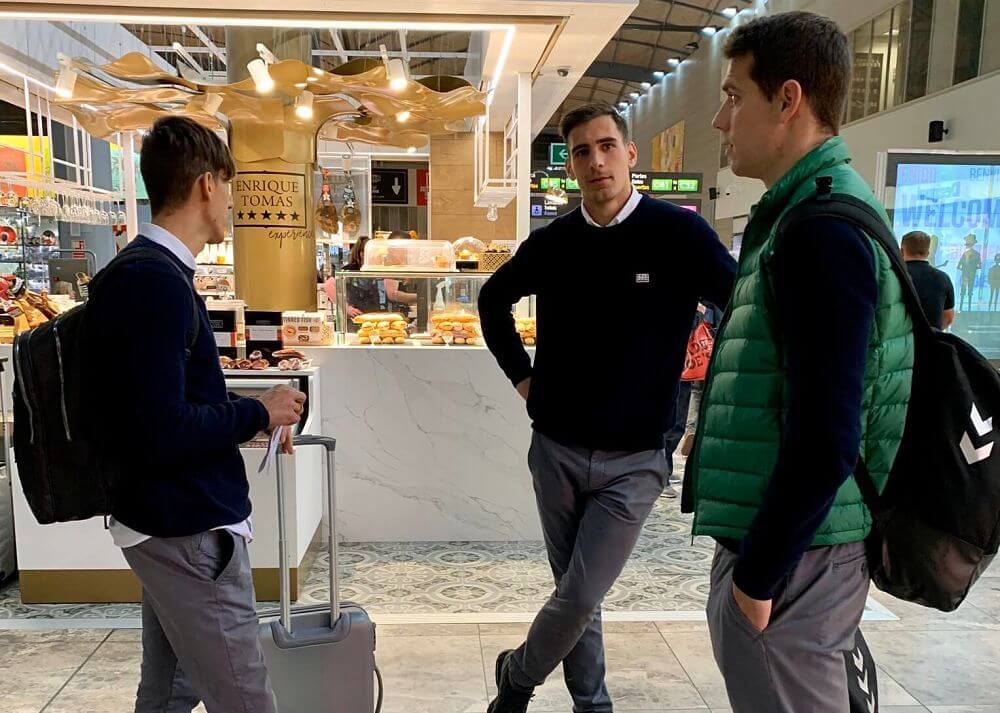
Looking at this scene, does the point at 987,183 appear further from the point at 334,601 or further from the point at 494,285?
the point at 334,601

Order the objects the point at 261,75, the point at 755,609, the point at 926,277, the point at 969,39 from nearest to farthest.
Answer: the point at 755,609
the point at 261,75
the point at 926,277
the point at 969,39

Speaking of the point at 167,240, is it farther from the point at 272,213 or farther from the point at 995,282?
the point at 995,282

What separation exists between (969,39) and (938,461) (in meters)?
11.5

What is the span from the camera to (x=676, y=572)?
162 inches

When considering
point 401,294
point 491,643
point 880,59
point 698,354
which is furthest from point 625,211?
point 880,59

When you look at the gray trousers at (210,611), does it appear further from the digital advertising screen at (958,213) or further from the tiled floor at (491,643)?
the digital advertising screen at (958,213)

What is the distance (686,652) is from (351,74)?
10.4 ft

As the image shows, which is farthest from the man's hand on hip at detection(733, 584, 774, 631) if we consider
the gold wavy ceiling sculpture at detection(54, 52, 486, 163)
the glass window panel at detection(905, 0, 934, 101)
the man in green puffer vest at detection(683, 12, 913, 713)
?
the glass window panel at detection(905, 0, 934, 101)

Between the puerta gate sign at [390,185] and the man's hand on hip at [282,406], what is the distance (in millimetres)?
14307

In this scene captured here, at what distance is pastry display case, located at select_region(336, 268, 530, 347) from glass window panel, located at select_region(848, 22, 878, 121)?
1149cm

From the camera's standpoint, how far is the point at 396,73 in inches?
149

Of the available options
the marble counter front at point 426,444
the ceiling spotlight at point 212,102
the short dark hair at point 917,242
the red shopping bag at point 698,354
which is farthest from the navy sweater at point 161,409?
the short dark hair at point 917,242

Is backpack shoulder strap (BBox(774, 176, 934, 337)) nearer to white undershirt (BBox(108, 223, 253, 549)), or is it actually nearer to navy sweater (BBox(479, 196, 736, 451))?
navy sweater (BBox(479, 196, 736, 451))

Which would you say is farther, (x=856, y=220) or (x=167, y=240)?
(x=167, y=240)
